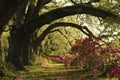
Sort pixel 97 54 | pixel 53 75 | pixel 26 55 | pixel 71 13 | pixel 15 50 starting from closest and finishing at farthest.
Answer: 1. pixel 71 13
2. pixel 97 54
3. pixel 53 75
4. pixel 15 50
5. pixel 26 55

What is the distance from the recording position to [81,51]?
1973 centimetres

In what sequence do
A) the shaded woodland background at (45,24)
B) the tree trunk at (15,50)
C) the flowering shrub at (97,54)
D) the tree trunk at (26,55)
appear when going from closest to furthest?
1. the shaded woodland background at (45,24)
2. the flowering shrub at (97,54)
3. the tree trunk at (15,50)
4. the tree trunk at (26,55)

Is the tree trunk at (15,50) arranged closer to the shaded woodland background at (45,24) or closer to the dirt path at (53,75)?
the shaded woodland background at (45,24)

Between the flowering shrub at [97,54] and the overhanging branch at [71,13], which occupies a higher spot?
the overhanging branch at [71,13]

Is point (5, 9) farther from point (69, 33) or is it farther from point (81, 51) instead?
point (69, 33)

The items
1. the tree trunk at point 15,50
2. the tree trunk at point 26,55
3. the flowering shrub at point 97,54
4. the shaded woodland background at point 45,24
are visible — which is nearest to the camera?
the shaded woodland background at point 45,24

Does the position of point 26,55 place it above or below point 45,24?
below

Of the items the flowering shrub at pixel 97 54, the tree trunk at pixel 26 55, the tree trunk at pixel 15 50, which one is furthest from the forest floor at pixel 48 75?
the tree trunk at pixel 26 55

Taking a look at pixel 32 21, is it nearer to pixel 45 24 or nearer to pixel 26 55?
pixel 45 24

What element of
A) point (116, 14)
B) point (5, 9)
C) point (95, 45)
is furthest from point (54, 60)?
point (5, 9)

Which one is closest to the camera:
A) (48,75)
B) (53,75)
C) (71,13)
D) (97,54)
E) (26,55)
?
(71,13)

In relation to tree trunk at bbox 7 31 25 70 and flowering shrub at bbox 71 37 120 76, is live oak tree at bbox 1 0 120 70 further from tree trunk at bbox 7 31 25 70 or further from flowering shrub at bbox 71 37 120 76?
flowering shrub at bbox 71 37 120 76

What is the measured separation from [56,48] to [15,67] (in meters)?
25.3

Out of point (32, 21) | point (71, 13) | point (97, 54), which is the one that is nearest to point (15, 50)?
point (32, 21)
